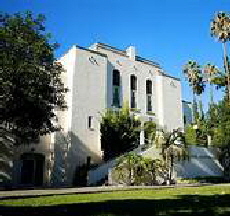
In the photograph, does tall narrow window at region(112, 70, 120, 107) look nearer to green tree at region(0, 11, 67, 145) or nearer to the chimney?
the chimney

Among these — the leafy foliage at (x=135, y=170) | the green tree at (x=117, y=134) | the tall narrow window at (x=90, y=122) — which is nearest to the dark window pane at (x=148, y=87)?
the green tree at (x=117, y=134)

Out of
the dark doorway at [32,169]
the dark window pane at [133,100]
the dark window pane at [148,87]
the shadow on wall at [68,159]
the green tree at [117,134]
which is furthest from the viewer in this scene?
the dark window pane at [148,87]

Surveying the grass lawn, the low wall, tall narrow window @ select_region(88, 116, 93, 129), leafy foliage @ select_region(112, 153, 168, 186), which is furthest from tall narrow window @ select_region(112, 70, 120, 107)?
the grass lawn

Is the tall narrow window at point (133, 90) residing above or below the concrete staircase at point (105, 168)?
above

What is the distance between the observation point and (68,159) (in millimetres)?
29141

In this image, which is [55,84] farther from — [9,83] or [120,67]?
[120,67]

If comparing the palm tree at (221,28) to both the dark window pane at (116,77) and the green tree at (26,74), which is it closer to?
the dark window pane at (116,77)

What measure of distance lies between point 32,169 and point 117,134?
839 cm

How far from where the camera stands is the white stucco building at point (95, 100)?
28.9m

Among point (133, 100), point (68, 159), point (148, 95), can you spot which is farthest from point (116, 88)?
point (68, 159)

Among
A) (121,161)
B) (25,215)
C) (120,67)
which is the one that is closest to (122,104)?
(120,67)

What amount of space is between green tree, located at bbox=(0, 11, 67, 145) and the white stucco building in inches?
484

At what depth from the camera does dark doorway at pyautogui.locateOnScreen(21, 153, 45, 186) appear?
1063 inches

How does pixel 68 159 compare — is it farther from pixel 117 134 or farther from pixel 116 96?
pixel 116 96
